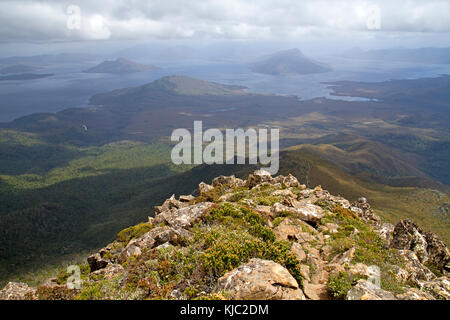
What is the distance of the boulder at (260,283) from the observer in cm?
755

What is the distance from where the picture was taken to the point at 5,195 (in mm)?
102688

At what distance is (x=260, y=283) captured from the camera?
7762 mm

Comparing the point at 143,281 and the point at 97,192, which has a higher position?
the point at 143,281

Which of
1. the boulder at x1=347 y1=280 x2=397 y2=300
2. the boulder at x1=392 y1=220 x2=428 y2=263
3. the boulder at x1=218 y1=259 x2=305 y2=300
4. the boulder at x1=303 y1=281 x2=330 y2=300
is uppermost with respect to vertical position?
the boulder at x1=218 y1=259 x2=305 y2=300

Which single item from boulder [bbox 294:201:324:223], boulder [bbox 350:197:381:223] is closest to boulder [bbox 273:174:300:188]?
boulder [bbox 350:197:381:223]

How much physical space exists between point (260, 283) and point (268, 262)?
3.88 ft

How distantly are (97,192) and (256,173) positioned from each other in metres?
94.7

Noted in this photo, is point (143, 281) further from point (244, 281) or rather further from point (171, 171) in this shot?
point (171, 171)

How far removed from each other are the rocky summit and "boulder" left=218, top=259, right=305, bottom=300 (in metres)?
0.03

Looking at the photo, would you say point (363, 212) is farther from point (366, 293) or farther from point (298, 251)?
point (366, 293)

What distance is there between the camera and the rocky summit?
334 inches

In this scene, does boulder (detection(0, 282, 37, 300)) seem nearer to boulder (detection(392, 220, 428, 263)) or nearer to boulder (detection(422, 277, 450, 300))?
boulder (detection(422, 277, 450, 300))

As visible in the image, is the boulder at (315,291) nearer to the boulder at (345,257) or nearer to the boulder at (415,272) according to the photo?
the boulder at (345,257)
